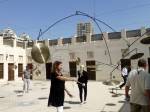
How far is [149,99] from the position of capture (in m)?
4.20

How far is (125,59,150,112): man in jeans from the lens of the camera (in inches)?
165

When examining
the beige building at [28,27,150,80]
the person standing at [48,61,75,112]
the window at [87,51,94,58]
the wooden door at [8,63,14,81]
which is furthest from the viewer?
the wooden door at [8,63,14,81]

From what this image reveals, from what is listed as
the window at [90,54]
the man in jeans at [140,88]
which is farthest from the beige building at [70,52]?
the man in jeans at [140,88]

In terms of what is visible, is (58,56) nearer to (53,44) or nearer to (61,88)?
(53,44)

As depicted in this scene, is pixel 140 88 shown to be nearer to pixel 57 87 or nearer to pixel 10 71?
pixel 57 87

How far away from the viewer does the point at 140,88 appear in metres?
4.30

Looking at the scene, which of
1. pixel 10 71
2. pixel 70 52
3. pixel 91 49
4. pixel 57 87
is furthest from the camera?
pixel 70 52

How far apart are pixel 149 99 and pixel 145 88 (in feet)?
0.62

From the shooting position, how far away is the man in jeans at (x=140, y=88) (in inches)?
165

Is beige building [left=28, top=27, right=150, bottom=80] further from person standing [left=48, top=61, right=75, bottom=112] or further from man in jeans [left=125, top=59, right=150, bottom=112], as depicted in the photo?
man in jeans [left=125, top=59, right=150, bottom=112]

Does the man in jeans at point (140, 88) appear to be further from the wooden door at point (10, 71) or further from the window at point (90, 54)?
the wooden door at point (10, 71)

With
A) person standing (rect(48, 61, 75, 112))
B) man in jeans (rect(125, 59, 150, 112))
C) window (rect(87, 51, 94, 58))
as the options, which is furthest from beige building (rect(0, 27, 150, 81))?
man in jeans (rect(125, 59, 150, 112))

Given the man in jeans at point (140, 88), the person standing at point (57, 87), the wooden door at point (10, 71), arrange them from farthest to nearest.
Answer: the wooden door at point (10, 71) < the person standing at point (57, 87) < the man in jeans at point (140, 88)

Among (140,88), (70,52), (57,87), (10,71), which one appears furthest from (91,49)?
(140,88)
